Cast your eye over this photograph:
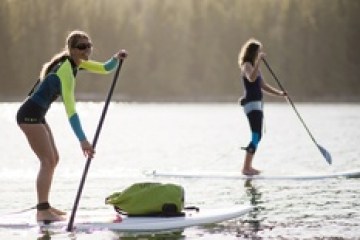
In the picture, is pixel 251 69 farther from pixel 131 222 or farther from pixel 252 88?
pixel 131 222

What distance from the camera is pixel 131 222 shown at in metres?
9.07

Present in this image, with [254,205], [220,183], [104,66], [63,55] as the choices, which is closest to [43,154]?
[63,55]

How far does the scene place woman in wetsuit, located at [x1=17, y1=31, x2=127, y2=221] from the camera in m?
8.69

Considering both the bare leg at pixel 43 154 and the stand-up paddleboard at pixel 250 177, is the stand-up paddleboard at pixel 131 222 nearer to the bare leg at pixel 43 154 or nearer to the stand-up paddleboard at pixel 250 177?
the bare leg at pixel 43 154

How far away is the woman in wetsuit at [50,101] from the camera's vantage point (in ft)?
28.5

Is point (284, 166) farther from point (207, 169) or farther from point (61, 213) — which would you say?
point (61, 213)

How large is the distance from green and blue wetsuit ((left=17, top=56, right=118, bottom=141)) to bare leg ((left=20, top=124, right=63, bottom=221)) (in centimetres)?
9

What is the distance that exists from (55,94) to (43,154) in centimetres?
69

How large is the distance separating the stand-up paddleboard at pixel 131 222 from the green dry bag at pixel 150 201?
0.39 feet

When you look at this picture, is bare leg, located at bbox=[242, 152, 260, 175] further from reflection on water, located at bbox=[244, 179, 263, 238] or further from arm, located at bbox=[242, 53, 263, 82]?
arm, located at bbox=[242, 53, 263, 82]

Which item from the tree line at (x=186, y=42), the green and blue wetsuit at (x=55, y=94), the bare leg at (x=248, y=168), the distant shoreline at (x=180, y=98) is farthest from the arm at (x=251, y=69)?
the tree line at (x=186, y=42)

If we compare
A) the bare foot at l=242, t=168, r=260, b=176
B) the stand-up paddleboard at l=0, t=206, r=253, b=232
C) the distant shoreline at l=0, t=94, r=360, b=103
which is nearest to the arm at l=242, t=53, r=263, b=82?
the bare foot at l=242, t=168, r=260, b=176

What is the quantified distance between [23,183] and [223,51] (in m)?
80.0

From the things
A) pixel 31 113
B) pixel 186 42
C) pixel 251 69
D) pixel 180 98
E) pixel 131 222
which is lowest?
pixel 131 222
